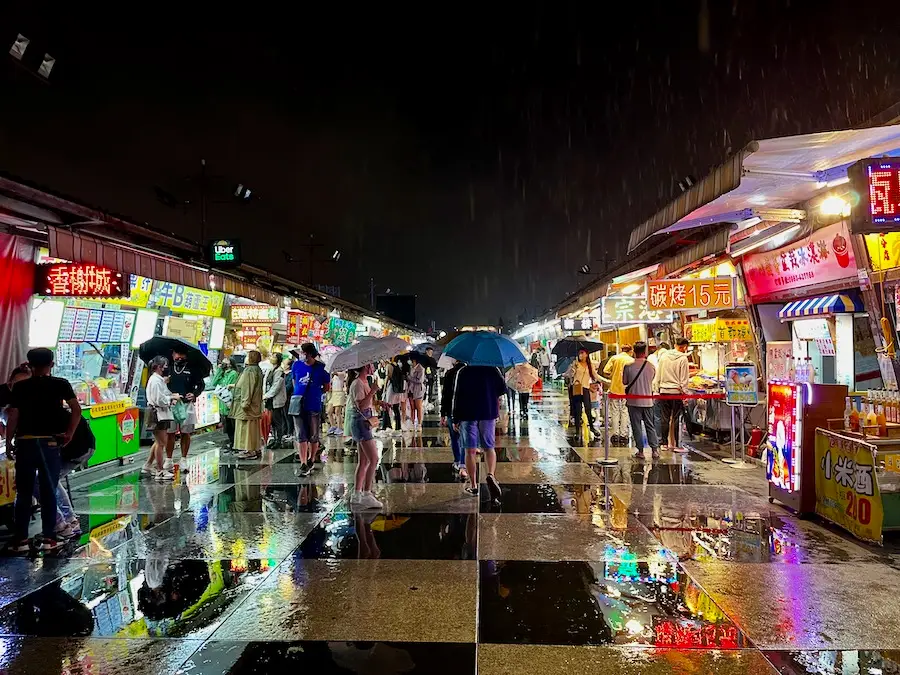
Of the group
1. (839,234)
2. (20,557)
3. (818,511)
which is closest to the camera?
(20,557)

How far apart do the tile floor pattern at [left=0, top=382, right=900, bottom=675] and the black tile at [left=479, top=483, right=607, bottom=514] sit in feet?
0.17

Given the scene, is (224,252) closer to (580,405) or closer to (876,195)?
(580,405)

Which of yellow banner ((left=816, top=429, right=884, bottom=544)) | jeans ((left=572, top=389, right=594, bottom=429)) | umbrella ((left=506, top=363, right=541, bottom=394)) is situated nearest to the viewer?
yellow banner ((left=816, top=429, right=884, bottom=544))

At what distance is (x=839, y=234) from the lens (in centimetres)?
889

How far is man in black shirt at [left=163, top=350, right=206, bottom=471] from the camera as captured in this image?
10062 mm

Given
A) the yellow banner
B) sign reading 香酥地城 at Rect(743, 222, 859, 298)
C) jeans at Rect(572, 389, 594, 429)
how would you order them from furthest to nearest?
jeans at Rect(572, 389, 594, 429), sign reading 香酥地城 at Rect(743, 222, 859, 298), the yellow banner

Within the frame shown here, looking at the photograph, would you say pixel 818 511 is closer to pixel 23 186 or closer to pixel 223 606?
pixel 223 606

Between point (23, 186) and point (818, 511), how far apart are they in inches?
398

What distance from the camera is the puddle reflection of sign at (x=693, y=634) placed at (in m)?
3.97

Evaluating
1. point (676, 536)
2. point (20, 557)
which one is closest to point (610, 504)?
point (676, 536)

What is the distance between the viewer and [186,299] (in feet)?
45.3

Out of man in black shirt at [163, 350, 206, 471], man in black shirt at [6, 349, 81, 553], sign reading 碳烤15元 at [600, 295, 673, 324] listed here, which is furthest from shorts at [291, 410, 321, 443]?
sign reading 碳烤15元 at [600, 295, 673, 324]

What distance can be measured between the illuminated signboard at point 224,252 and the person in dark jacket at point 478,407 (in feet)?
22.3

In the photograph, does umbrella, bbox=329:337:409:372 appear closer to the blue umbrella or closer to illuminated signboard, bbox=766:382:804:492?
the blue umbrella
